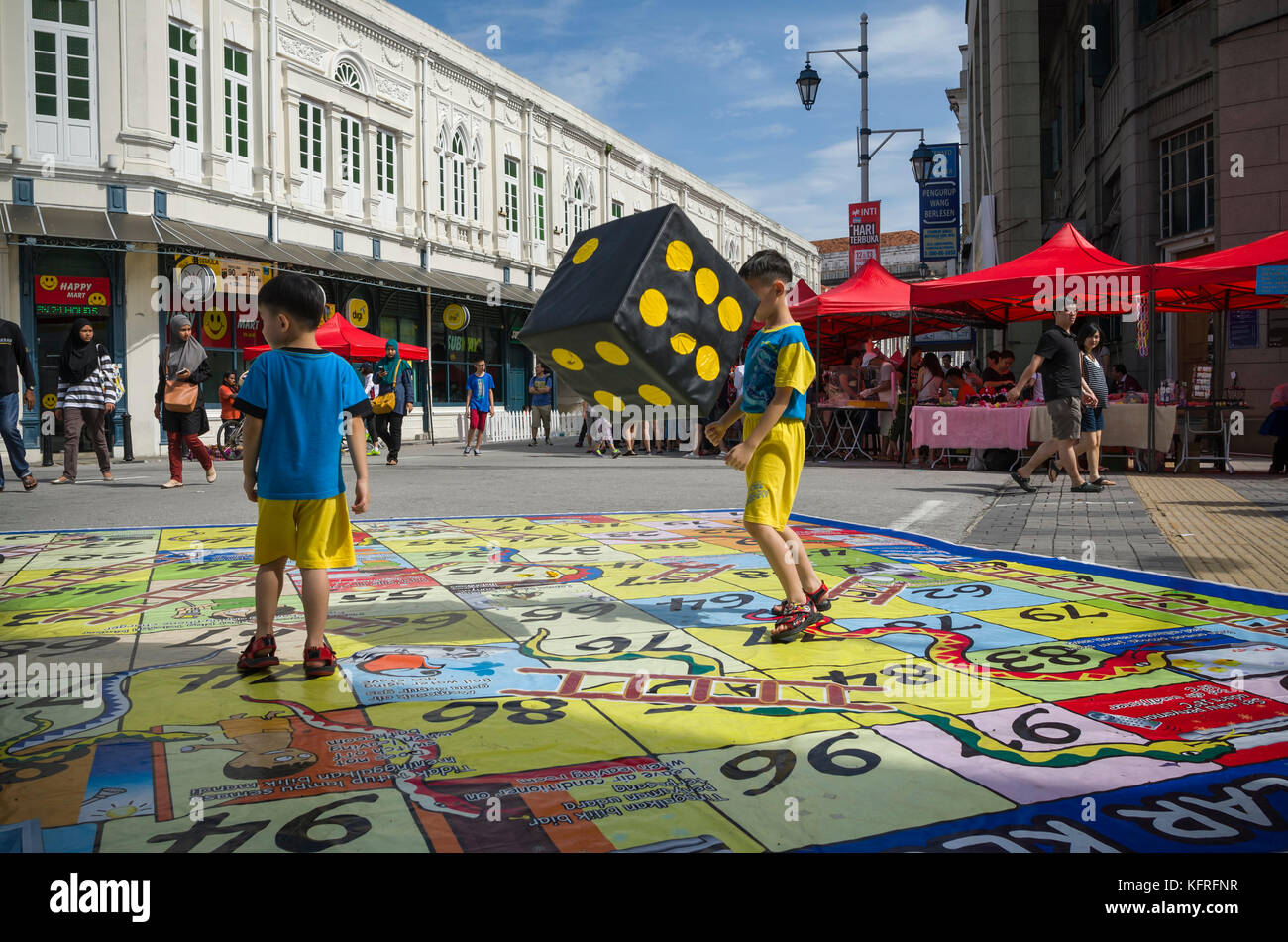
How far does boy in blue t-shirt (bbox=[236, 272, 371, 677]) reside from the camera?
3820mm

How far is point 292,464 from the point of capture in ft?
12.6

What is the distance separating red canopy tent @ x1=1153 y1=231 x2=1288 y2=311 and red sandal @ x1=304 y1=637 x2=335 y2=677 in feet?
41.1

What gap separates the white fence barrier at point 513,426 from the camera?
28.3 metres

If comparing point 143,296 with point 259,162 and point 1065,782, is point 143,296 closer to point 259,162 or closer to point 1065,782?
point 259,162

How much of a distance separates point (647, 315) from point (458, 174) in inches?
1099

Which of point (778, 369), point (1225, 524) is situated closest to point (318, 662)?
point (778, 369)

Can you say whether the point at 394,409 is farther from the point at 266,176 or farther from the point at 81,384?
the point at 266,176

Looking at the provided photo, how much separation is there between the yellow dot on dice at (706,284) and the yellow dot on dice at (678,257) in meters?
0.05

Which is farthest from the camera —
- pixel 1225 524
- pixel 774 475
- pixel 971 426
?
pixel 971 426

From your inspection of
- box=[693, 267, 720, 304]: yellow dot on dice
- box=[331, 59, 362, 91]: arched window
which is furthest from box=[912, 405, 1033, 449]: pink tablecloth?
box=[331, 59, 362, 91]: arched window

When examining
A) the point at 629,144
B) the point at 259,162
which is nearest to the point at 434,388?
the point at 259,162

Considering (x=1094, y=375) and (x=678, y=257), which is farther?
(x=1094, y=375)

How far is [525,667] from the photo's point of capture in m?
3.85
